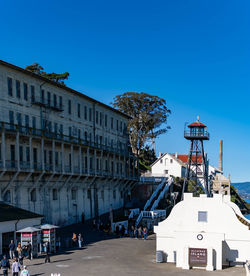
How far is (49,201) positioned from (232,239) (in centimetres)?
2310

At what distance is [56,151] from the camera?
4909 centimetres

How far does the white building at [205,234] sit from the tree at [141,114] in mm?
50442

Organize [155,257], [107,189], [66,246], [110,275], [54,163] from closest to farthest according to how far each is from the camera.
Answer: [110,275], [155,257], [66,246], [54,163], [107,189]

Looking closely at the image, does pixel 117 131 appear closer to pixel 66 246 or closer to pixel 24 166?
pixel 24 166

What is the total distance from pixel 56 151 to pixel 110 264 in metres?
23.4

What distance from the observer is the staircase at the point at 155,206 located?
159 ft

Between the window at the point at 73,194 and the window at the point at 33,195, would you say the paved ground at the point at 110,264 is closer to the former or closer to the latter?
the window at the point at 33,195

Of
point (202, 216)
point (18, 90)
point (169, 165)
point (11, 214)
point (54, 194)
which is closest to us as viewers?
point (202, 216)

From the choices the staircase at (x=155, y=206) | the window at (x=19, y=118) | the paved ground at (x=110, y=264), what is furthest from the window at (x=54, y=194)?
the paved ground at (x=110, y=264)

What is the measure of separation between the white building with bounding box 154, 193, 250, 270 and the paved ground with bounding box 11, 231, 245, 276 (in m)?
1.04

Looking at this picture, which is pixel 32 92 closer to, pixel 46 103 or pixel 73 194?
pixel 46 103

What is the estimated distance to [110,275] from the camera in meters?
24.5

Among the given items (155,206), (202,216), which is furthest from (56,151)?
(202,216)

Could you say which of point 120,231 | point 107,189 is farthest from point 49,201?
point 107,189
